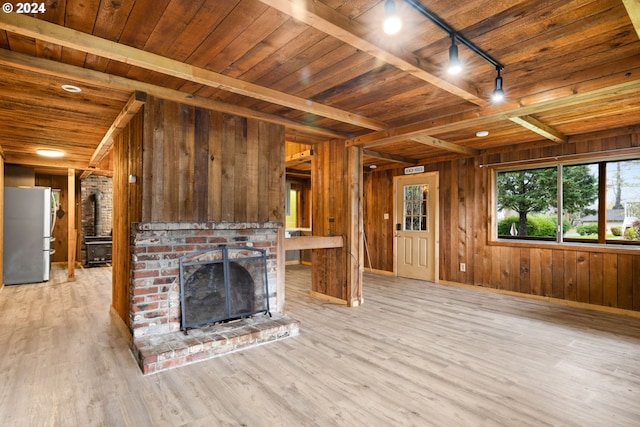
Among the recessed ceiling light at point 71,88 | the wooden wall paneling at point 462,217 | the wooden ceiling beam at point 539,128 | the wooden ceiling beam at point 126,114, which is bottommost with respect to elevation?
the wooden wall paneling at point 462,217

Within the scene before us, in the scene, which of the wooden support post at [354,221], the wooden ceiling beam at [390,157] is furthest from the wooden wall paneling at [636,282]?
the wooden ceiling beam at [390,157]

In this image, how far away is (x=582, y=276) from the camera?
4.50 metres

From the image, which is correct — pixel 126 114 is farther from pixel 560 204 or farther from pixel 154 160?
pixel 560 204

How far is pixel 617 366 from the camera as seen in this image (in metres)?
2.63

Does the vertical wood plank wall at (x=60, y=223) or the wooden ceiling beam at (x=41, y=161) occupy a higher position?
the wooden ceiling beam at (x=41, y=161)

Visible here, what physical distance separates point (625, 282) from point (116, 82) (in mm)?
6062

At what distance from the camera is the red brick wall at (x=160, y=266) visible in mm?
2807

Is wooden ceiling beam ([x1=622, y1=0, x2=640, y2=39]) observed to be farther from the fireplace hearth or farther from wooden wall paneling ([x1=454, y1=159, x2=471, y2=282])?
wooden wall paneling ([x1=454, y1=159, x2=471, y2=282])

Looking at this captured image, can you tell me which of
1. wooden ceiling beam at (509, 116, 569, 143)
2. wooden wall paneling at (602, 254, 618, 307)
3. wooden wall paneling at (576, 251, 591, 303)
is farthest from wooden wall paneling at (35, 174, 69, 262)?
wooden wall paneling at (602, 254, 618, 307)

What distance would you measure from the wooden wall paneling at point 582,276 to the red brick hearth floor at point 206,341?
401 cm

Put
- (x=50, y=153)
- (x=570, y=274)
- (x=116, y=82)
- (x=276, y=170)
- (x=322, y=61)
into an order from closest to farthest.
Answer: (x=322, y=61) → (x=116, y=82) → (x=276, y=170) → (x=570, y=274) → (x=50, y=153)

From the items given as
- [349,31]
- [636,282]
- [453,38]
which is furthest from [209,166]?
[636,282]

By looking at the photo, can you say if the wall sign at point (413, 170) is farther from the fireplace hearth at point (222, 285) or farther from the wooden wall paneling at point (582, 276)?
the fireplace hearth at point (222, 285)

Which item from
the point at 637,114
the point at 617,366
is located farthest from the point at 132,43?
the point at 637,114
